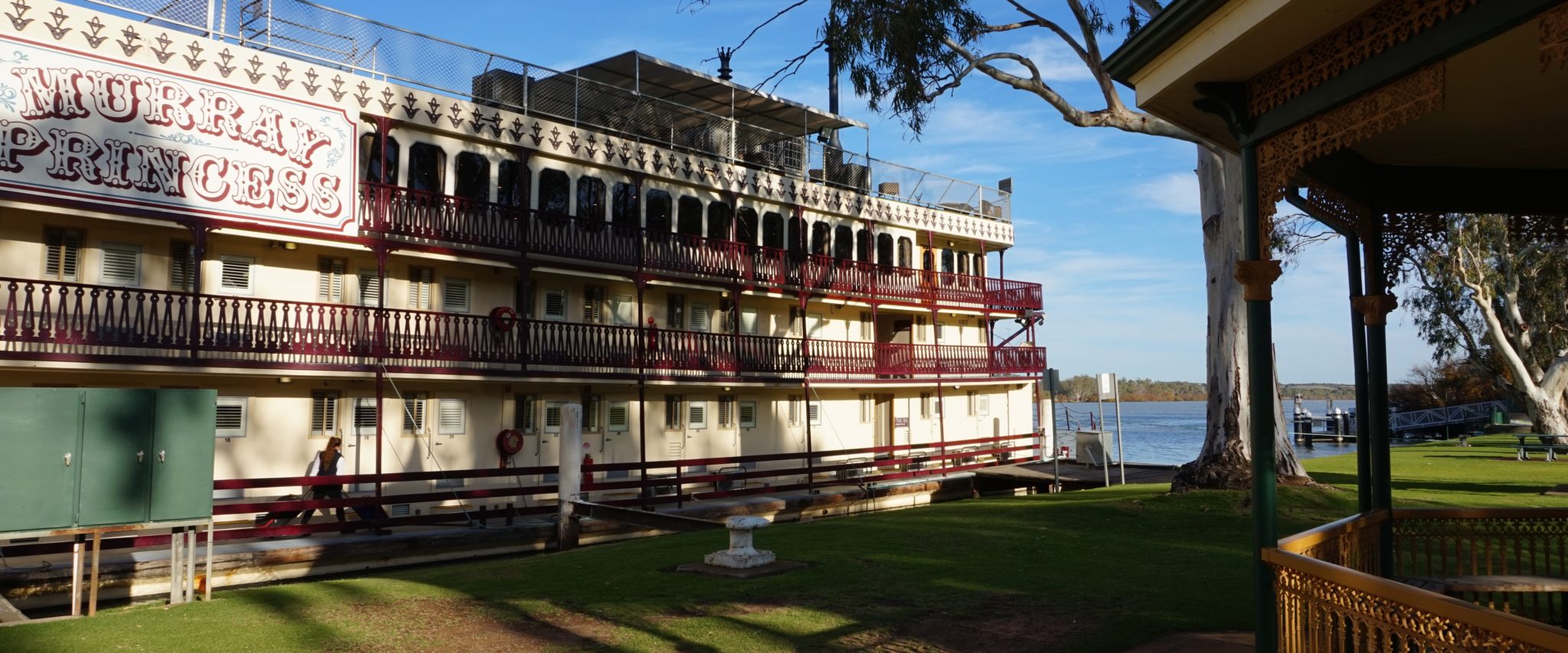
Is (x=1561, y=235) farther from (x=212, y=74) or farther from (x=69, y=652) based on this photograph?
(x=212, y=74)

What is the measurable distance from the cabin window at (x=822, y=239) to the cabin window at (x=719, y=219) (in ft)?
12.7

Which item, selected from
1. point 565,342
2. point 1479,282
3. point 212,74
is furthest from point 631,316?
point 1479,282

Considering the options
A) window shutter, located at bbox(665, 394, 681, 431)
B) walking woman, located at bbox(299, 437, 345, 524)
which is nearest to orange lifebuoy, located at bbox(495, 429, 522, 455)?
walking woman, located at bbox(299, 437, 345, 524)

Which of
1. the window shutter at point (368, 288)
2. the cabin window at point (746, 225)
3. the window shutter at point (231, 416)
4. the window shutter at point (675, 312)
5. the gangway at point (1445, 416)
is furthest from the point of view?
the gangway at point (1445, 416)

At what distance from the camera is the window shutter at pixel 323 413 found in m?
19.4

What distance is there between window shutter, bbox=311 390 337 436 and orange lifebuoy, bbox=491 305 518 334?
3.42m

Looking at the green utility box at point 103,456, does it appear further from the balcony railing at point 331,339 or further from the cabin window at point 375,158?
the cabin window at point 375,158

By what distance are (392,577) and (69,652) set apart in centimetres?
446

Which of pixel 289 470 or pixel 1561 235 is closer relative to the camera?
pixel 1561 235

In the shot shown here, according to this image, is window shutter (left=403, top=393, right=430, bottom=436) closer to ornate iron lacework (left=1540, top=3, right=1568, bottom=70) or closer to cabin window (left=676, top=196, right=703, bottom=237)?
cabin window (left=676, top=196, right=703, bottom=237)

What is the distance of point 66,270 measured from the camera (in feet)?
55.9

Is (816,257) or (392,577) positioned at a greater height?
(816,257)

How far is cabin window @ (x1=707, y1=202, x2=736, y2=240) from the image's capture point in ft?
92.3

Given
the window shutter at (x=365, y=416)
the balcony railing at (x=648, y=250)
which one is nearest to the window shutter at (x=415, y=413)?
the window shutter at (x=365, y=416)
